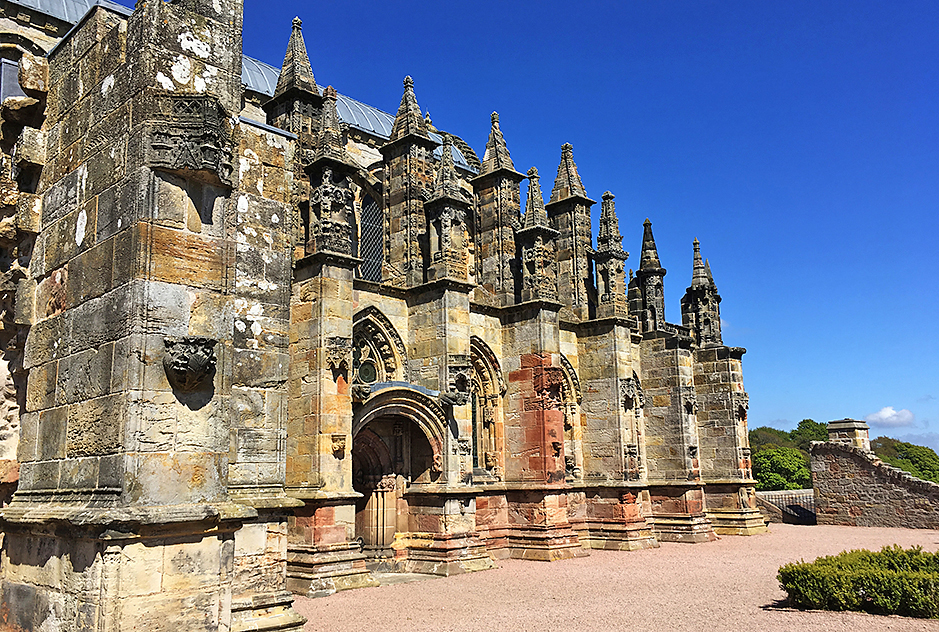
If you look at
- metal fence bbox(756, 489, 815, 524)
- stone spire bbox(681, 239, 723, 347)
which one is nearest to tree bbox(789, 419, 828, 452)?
metal fence bbox(756, 489, 815, 524)

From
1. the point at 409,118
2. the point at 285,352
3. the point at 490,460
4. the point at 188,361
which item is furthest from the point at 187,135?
the point at 490,460

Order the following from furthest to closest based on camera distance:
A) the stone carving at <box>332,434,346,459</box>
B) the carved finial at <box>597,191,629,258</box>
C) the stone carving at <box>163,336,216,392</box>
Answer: the carved finial at <box>597,191,629,258</box> < the stone carving at <box>332,434,346,459</box> < the stone carving at <box>163,336,216,392</box>

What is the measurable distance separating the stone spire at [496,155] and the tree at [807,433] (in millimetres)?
53417

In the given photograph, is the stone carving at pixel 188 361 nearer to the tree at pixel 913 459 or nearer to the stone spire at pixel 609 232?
the stone spire at pixel 609 232

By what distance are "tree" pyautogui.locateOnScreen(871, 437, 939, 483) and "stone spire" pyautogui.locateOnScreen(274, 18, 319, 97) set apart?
43999 millimetres

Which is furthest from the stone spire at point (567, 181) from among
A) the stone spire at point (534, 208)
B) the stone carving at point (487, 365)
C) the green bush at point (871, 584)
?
the green bush at point (871, 584)

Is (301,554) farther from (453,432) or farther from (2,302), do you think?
(2,302)

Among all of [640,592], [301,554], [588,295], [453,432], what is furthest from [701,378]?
[301,554]

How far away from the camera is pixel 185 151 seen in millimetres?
5316

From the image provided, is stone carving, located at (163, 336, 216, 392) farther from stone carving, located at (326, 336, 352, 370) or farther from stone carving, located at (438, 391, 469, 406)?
stone carving, located at (438, 391, 469, 406)

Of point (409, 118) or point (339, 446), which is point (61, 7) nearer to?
point (409, 118)

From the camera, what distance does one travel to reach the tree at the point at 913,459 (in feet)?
159

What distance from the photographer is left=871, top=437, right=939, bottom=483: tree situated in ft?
159

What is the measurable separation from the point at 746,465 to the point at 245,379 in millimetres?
21926
